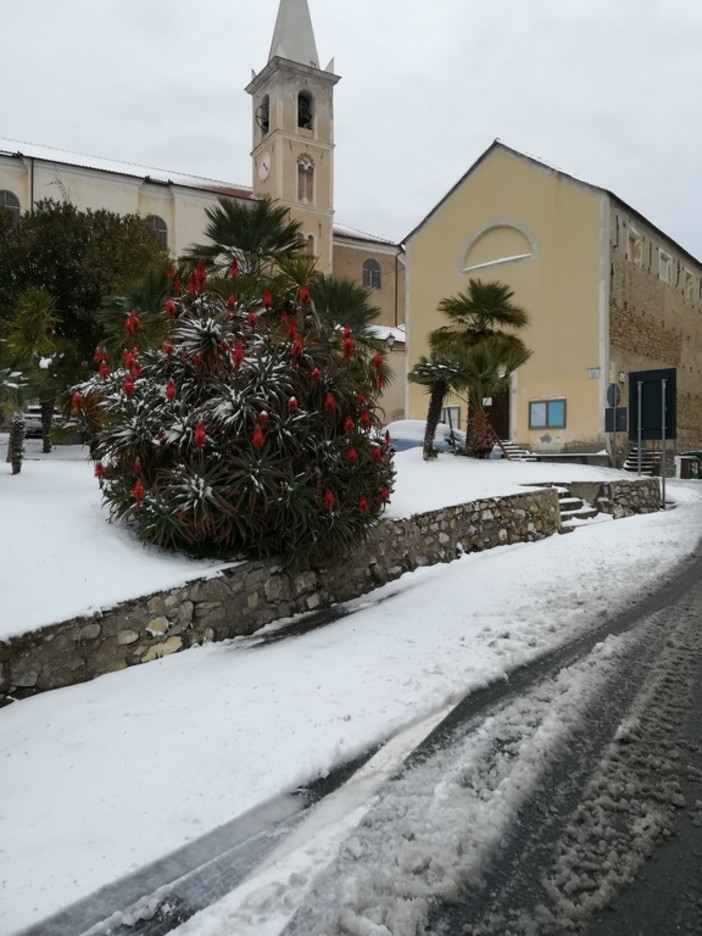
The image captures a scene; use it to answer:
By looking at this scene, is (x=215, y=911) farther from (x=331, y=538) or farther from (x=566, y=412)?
(x=566, y=412)

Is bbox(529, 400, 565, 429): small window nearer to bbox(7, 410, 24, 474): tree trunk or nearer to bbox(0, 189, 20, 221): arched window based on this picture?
bbox(7, 410, 24, 474): tree trunk

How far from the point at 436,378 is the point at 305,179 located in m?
30.0

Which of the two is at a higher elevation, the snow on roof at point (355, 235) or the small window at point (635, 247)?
the snow on roof at point (355, 235)

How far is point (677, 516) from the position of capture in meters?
12.8

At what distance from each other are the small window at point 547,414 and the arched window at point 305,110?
2591 centimetres

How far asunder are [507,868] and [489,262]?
24890 millimetres

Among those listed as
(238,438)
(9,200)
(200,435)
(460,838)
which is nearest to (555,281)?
(238,438)

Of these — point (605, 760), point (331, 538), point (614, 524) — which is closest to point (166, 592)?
point (331, 538)

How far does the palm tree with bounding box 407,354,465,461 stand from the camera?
1380 centimetres

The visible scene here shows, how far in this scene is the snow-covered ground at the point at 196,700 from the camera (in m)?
2.46

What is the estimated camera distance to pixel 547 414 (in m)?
23.2

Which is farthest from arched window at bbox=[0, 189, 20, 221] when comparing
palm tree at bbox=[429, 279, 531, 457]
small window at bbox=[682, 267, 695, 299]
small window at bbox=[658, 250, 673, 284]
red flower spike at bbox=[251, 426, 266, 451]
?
red flower spike at bbox=[251, 426, 266, 451]

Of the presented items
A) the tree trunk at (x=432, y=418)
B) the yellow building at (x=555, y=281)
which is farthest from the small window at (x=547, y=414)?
the tree trunk at (x=432, y=418)

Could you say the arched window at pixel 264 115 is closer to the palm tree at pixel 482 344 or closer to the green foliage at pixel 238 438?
the palm tree at pixel 482 344
